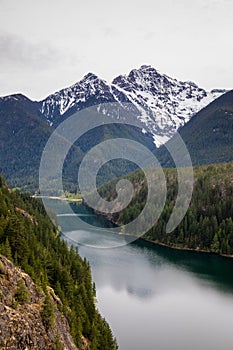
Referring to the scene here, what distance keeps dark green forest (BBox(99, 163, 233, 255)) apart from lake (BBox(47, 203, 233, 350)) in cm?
679

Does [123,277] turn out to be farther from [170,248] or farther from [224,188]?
[224,188]

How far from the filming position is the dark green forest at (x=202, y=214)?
116 metres

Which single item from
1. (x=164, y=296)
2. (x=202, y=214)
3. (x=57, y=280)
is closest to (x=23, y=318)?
(x=57, y=280)

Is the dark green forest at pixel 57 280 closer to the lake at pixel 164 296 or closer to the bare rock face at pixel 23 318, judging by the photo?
the bare rock face at pixel 23 318

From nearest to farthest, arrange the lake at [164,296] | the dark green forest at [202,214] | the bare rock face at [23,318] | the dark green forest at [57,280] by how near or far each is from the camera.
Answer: the bare rock face at [23,318] → the dark green forest at [57,280] → the lake at [164,296] → the dark green forest at [202,214]

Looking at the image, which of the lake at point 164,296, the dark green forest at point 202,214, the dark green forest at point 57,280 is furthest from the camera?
the dark green forest at point 202,214

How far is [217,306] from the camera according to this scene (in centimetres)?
6744

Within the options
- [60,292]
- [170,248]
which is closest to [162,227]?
[170,248]

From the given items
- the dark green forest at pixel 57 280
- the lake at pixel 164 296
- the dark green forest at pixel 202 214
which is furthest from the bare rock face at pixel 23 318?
the dark green forest at pixel 202 214

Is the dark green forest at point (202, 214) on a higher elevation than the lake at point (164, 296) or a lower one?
higher

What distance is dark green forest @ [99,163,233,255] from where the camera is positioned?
11569 cm

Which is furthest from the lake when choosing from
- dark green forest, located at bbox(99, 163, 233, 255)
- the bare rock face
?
the bare rock face

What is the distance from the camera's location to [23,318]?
27969 mm

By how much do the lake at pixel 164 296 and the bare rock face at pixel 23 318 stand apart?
2270 centimetres
